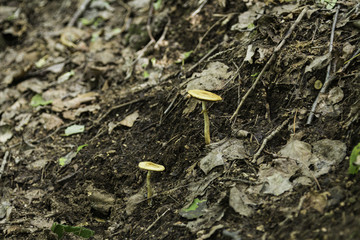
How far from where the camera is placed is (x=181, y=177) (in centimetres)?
361

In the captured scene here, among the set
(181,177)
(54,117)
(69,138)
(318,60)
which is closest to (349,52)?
(318,60)

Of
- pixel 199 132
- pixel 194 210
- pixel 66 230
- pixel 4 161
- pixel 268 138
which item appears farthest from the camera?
pixel 4 161

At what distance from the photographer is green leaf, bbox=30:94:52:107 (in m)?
5.87

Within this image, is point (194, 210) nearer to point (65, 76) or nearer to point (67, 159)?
point (67, 159)

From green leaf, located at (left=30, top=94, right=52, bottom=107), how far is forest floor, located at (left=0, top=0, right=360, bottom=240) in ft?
0.07

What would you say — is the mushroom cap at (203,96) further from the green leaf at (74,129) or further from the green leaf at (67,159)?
the green leaf at (74,129)

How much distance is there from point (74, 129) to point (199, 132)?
2.23 metres

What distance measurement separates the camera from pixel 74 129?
5.12 m

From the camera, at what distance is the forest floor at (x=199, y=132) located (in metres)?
2.91

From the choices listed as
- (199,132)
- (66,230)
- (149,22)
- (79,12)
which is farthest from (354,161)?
(79,12)

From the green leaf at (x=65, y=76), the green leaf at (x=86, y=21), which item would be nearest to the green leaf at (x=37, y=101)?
the green leaf at (x=65, y=76)

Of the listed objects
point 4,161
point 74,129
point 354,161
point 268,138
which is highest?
point 354,161

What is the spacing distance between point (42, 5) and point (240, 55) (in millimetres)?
6975

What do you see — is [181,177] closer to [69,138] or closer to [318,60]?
[318,60]
